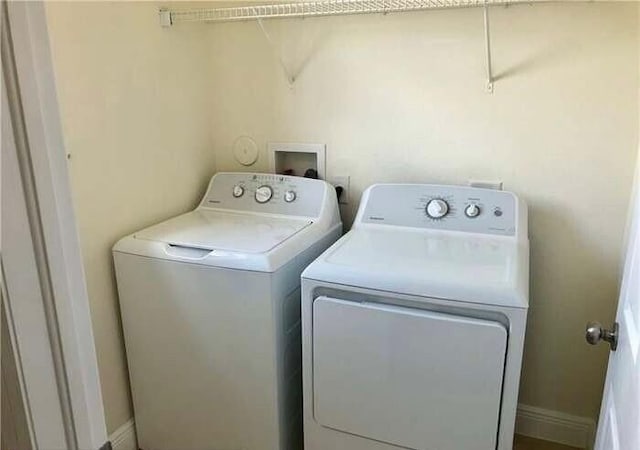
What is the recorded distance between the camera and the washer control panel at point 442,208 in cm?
176

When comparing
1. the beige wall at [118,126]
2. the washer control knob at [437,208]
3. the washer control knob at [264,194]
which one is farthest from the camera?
the washer control knob at [264,194]

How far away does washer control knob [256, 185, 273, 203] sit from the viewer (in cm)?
207

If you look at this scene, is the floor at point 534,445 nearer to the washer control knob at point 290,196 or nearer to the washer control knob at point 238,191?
the washer control knob at point 290,196

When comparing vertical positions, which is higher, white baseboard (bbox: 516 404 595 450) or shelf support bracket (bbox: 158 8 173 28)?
shelf support bracket (bbox: 158 8 173 28)

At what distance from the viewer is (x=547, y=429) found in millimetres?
2029

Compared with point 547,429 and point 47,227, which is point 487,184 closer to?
point 547,429

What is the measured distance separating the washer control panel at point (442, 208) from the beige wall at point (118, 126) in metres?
0.82

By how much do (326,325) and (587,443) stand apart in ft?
4.14

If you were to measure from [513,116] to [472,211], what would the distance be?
0.38 meters

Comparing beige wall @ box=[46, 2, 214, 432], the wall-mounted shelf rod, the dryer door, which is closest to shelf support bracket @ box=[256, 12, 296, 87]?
the wall-mounted shelf rod

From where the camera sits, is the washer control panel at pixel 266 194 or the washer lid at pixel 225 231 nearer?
the washer lid at pixel 225 231

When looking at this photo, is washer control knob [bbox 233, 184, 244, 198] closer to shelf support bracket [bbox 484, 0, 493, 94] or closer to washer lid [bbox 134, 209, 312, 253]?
washer lid [bbox 134, 209, 312, 253]

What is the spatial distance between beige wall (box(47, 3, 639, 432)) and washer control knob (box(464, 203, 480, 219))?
189mm

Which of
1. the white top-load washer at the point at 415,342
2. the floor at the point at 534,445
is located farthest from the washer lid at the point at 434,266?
the floor at the point at 534,445
